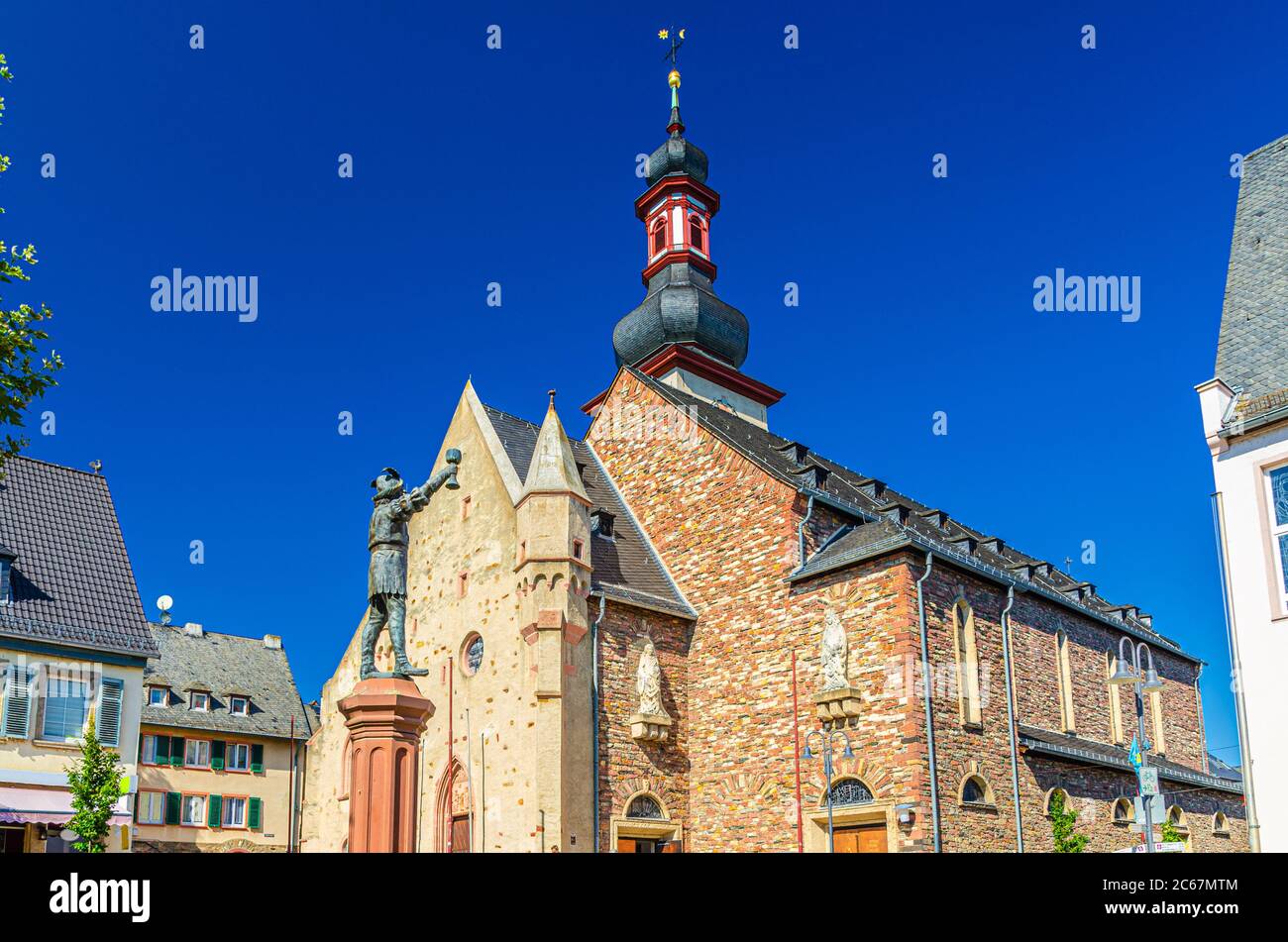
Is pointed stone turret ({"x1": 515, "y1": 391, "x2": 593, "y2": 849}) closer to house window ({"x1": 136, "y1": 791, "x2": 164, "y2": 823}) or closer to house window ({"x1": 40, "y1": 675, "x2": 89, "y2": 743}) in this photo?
house window ({"x1": 40, "y1": 675, "x2": 89, "y2": 743})

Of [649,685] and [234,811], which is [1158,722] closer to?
[649,685]

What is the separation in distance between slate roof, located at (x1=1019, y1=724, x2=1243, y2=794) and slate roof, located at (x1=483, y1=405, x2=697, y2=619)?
906cm

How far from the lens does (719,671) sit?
98.0 ft

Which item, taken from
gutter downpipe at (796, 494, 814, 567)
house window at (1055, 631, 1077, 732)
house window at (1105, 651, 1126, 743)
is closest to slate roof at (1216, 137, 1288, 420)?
gutter downpipe at (796, 494, 814, 567)

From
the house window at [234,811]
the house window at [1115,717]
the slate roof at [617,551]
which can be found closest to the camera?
the slate roof at [617,551]

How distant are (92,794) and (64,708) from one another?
9.44 feet

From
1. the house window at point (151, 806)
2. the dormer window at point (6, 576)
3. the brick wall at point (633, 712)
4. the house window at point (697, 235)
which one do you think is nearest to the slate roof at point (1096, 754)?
the brick wall at point (633, 712)

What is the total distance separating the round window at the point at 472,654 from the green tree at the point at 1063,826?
14.3m

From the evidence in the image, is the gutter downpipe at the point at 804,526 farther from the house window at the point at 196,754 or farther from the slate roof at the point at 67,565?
the house window at the point at 196,754

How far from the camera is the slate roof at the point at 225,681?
46.2m

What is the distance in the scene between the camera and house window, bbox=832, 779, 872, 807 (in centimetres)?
2612

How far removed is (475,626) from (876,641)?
980 centimetres
